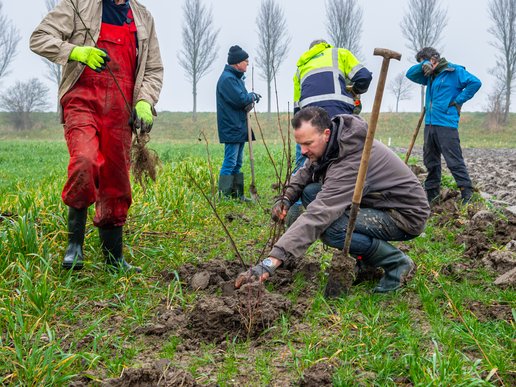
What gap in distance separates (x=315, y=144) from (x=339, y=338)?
1238mm

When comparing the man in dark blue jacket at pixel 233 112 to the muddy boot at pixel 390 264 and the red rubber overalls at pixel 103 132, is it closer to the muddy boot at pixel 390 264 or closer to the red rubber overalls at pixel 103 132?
the red rubber overalls at pixel 103 132

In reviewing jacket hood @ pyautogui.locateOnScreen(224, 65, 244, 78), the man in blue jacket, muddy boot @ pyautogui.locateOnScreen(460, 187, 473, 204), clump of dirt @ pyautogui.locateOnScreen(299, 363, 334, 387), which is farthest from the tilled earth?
jacket hood @ pyautogui.locateOnScreen(224, 65, 244, 78)

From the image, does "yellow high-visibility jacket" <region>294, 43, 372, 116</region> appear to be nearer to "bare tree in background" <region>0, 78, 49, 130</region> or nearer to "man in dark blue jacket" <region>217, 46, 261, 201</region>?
"man in dark blue jacket" <region>217, 46, 261, 201</region>

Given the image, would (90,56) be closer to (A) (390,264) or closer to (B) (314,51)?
(A) (390,264)

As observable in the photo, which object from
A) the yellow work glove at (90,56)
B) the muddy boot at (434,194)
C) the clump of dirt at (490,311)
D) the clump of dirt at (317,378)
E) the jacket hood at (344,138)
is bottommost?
the clump of dirt at (317,378)

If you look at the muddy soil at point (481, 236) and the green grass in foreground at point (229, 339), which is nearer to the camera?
the green grass in foreground at point (229, 339)

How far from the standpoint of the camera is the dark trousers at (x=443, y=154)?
6402 millimetres

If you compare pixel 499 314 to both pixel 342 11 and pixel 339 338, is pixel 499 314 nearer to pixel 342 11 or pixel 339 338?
pixel 339 338

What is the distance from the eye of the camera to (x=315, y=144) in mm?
3365

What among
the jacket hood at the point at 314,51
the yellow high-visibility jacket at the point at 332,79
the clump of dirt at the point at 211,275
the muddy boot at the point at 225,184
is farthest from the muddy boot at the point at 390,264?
the muddy boot at the point at 225,184

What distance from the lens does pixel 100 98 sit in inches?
143

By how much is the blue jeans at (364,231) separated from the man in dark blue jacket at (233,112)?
11.3 ft

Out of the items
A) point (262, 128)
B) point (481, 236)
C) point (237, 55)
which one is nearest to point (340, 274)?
point (481, 236)

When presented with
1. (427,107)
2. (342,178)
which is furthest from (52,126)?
(342,178)
